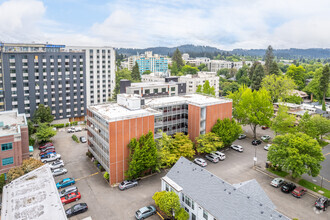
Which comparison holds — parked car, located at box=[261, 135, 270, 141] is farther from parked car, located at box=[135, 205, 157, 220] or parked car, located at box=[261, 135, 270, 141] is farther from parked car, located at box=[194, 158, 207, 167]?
parked car, located at box=[135, 205, 157, 220]

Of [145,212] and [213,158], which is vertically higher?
[213,158]

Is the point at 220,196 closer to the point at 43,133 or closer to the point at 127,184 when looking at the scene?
the point at 127,184

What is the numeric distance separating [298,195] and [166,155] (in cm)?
2002

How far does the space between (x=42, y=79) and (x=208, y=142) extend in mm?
49267

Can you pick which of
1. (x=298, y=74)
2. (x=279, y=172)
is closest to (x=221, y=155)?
(x=279, y=172)

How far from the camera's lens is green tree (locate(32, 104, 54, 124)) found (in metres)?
61.2

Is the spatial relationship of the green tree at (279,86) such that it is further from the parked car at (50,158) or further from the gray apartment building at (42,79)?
the parked car at (50,158)

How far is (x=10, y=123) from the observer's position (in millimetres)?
42188

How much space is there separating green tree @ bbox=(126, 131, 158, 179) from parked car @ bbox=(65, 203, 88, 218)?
305 inches

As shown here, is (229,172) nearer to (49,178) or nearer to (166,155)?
(166,155)

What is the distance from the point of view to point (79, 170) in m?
41.4

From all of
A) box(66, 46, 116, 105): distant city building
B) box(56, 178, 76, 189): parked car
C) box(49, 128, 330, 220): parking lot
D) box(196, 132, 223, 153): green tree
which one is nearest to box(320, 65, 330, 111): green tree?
box(49, 128, 330, 220): parking lot

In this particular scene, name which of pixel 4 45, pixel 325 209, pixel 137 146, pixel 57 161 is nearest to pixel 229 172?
pixel 325 209

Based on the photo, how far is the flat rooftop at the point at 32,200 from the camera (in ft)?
72.5
